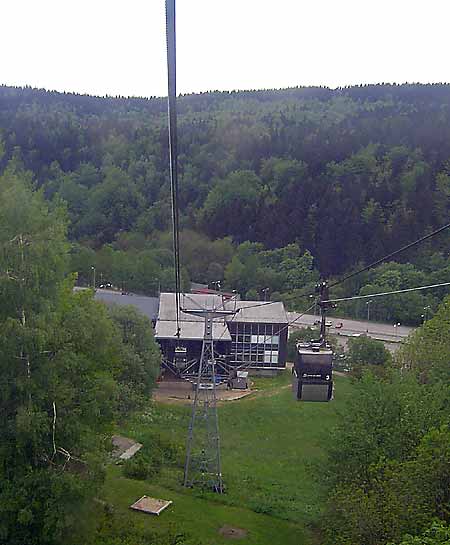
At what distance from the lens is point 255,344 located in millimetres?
33156

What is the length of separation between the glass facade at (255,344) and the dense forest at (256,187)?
1104 centimetres

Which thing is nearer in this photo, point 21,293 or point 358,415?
point 21,293

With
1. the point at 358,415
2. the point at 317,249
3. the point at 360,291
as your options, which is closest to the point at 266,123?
the point at 317,249

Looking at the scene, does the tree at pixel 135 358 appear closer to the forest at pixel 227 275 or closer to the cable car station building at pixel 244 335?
the forest at pixel 227 275

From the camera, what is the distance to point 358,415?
1482 cm

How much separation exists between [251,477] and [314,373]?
776cm

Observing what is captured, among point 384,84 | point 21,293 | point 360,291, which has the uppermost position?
point 384,84

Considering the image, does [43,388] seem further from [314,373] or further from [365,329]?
[365,329]

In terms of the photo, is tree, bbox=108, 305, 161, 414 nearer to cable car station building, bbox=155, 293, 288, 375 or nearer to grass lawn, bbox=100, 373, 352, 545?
grass lawn, bbox=100, 373, 352, 545

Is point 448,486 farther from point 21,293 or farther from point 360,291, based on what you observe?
point 360,291

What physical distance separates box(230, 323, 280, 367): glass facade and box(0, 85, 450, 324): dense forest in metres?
11.0

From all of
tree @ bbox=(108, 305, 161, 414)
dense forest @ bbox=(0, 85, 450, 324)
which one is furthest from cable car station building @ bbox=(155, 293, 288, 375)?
dense forest @ bbox=(0, 85, 450, 324)

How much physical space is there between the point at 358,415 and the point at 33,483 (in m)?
6.95

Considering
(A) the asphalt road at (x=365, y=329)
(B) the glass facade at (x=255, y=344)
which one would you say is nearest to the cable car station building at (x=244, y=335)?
(B) the glass facade at (x=255, y=344)
